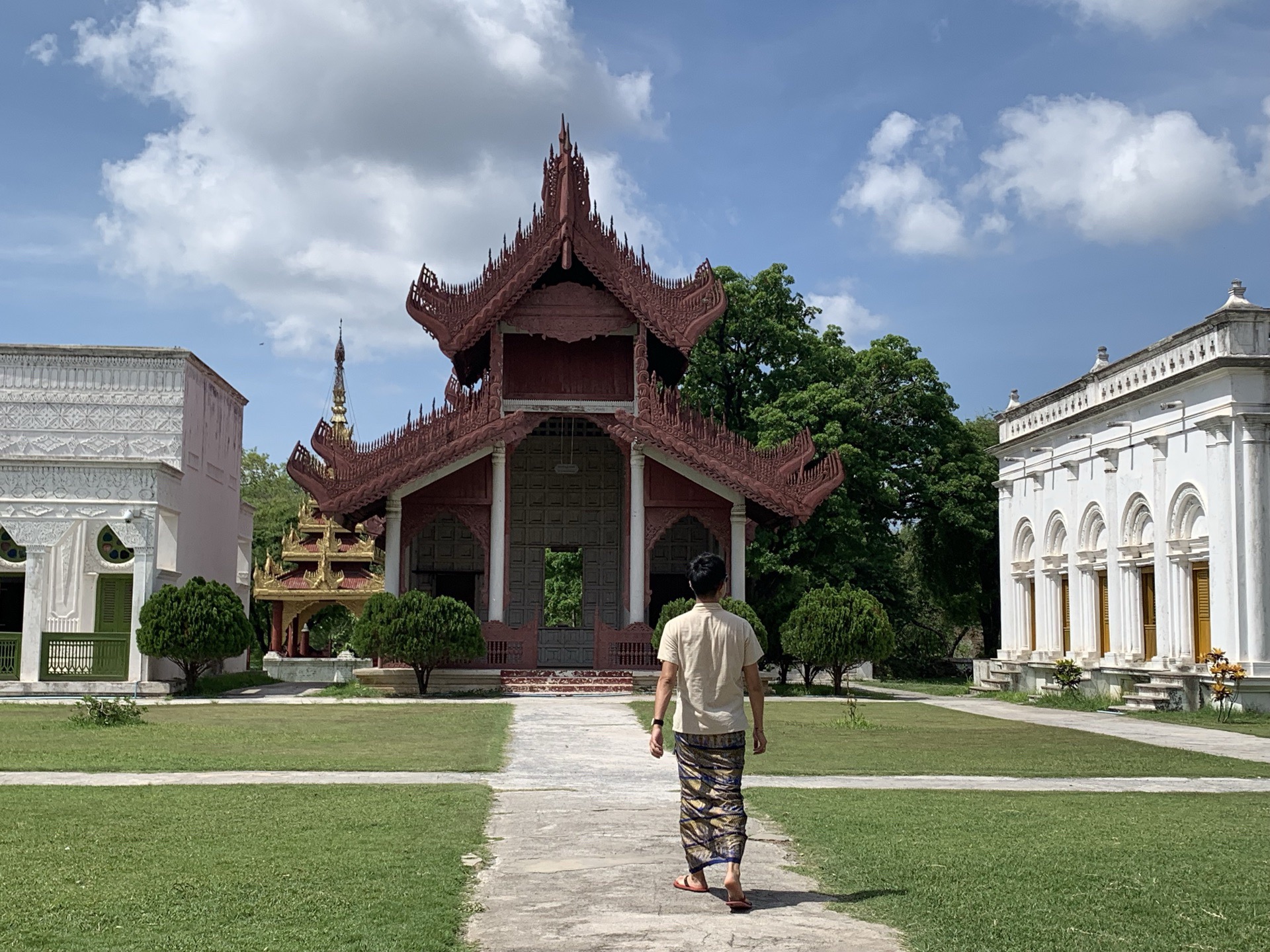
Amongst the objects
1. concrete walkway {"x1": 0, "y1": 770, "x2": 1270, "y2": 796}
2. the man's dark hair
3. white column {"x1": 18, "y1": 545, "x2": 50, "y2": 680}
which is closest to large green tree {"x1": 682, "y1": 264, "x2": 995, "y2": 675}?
white column {"x1": 18, "y1": 545, "x2": 50, "y2": 680}

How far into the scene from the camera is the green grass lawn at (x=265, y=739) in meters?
12.7

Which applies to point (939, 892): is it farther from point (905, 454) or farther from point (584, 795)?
point (905, 454)

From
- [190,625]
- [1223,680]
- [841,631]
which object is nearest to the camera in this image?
[1223,680]

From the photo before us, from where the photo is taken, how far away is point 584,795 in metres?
10.7

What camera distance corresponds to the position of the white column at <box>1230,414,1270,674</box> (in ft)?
68.7

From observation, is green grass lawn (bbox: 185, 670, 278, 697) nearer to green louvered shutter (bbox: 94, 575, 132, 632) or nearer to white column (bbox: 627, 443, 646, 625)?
green louvered shutter (bbox: 94, 575, 132, 632)

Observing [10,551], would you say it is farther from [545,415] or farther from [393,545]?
[545,415]

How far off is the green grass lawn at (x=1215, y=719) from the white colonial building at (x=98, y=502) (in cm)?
1813

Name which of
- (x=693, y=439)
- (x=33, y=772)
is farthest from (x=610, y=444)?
(x=33, y=772)

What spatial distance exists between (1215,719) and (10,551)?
2283cm

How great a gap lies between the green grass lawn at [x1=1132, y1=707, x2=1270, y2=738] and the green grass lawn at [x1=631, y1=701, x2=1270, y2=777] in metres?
2.45

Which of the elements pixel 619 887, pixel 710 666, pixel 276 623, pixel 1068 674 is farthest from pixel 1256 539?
pixel 276 623

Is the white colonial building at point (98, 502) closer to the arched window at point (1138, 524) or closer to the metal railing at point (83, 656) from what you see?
the metal railing at point (83, 656)

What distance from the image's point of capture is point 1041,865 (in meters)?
7.41
